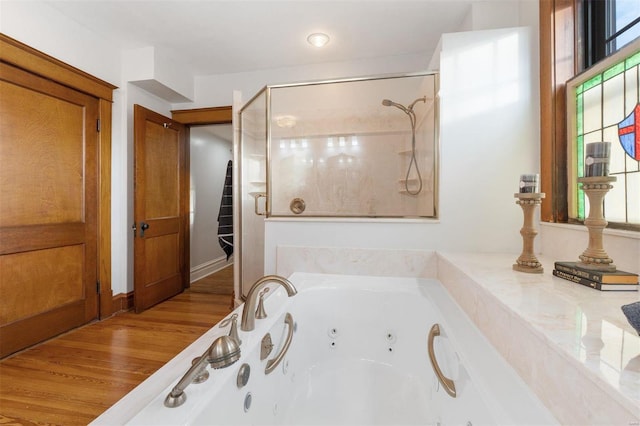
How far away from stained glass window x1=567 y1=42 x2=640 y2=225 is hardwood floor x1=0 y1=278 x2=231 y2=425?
2542 millimetres

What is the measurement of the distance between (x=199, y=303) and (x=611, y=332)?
3.08 meters

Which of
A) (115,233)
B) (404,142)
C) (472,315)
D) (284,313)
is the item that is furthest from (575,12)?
(115,233)

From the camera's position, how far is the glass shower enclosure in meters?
2.13

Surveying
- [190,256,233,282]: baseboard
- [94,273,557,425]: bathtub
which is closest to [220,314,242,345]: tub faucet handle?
[94,273,557,425]: bathtub

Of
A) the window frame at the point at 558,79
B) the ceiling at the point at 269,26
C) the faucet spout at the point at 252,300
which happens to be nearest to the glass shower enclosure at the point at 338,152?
the ceiling at the point at 269,26

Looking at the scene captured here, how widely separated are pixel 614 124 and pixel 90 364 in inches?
122

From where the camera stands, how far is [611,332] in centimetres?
68

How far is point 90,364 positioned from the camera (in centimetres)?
182

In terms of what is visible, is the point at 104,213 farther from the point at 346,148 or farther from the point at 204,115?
the point at 346,148

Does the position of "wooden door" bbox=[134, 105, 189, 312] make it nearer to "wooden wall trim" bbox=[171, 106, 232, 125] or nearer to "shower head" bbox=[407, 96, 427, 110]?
"wooden wall trim" bbox=[171, 106, 232, 125]

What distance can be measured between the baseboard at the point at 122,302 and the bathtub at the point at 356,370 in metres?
1.92

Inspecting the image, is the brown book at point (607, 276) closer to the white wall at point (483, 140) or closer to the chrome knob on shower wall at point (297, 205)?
the white wall at point (483, 140)

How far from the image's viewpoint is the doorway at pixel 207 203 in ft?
13.0

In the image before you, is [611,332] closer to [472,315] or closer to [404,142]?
[472,315]
